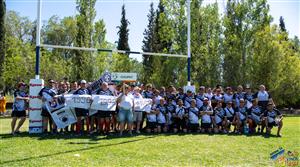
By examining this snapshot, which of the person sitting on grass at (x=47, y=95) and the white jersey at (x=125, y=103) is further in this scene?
the person sitting on grass at (x=47, y=95)

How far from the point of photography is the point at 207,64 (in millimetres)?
27016

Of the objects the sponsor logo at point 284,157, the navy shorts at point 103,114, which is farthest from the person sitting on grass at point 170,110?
the sponsor logo at point 284,157

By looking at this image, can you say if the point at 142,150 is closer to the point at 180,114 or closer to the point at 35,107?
the point at 180,114

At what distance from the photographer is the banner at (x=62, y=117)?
10.3 meters

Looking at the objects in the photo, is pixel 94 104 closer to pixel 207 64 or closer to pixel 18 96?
pixel 18 96

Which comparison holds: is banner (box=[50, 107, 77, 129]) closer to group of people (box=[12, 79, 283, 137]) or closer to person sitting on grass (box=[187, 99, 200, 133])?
group of people (box=[12, 79, 283, 137])

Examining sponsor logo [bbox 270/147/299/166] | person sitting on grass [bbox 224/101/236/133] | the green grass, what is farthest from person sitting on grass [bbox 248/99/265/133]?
sponsor logo [bbox 270/147/299/166]

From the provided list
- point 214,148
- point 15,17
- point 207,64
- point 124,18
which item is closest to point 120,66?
point 207,64

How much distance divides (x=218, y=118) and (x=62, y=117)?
16.3 feet

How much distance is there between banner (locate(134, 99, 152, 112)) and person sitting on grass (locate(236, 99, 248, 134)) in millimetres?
2947

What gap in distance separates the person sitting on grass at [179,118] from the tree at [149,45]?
64.3 ft

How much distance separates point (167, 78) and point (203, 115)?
17641 millimetres

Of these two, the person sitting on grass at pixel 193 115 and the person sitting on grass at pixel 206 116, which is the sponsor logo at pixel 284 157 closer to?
the person sitting on grass at pixel 206 116

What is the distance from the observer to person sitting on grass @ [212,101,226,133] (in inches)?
445
